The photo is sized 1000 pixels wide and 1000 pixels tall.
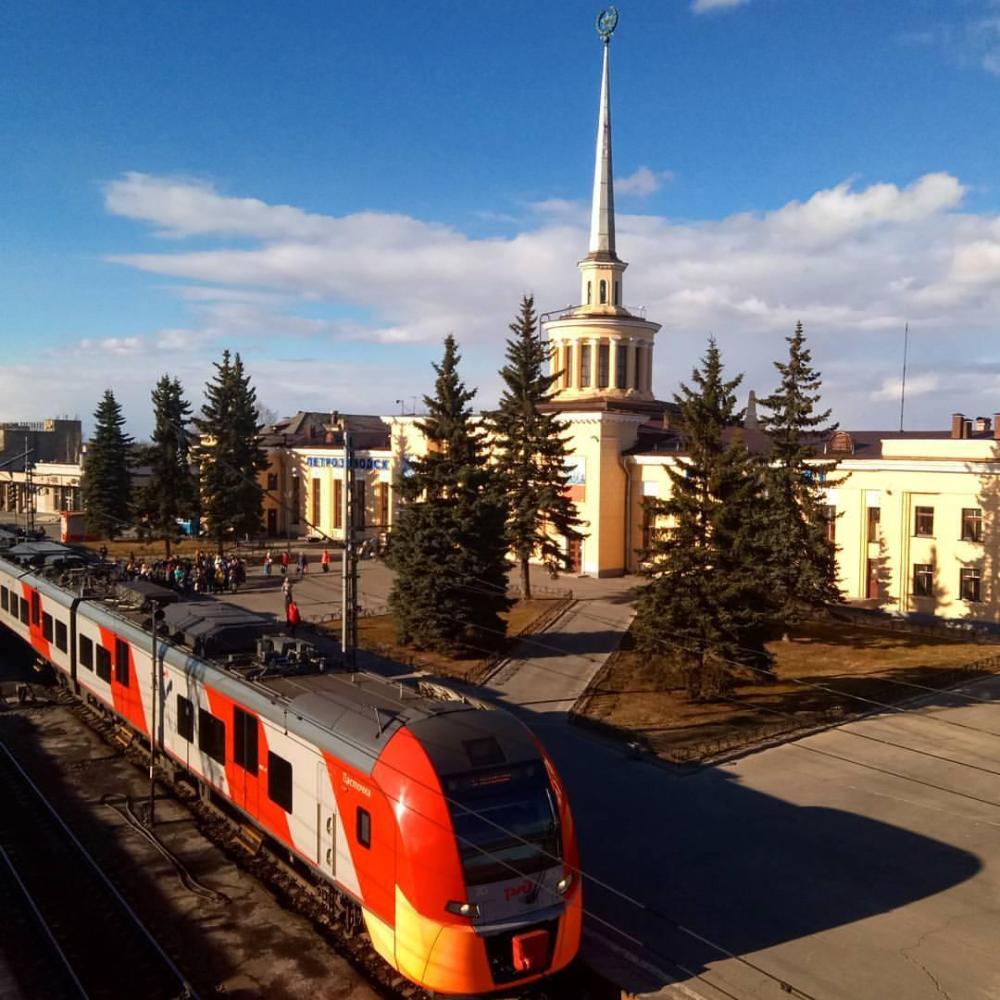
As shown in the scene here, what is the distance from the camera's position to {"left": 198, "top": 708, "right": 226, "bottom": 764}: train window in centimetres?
1327

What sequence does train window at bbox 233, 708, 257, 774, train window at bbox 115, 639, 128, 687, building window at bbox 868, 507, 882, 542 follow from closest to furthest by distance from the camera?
train window at bbox 233, 708, 257, 774 → train window at bbox 115, 639, 128, 687 → building window at bbox 868, 507, 882, 542

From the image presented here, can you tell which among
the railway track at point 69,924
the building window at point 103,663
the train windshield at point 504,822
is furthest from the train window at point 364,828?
the building window at point 103,663

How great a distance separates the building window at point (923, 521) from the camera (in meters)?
35.9

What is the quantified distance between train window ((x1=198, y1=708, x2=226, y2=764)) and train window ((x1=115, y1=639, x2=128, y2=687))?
3.85 m

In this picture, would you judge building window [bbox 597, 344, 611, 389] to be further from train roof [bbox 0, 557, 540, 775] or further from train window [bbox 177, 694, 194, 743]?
train window [bbox 177, 694, 194, 743]

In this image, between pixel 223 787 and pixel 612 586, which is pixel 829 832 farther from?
pixel 612 586

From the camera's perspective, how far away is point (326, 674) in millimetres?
13008

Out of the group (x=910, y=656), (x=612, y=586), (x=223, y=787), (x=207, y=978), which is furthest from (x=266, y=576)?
(x=207, y=978)

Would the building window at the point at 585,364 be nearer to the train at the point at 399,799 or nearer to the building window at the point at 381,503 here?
the building window at the point at 381,503

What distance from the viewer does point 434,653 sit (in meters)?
28.0

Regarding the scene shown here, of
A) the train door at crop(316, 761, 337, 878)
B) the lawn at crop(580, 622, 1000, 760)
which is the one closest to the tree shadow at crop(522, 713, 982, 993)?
the lawn at crop(580, 622, 1000, 760)

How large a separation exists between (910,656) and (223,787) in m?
23.5

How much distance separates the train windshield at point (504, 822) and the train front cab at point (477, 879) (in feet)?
0.03

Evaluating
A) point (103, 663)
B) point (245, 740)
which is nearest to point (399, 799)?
point (245, 740)
